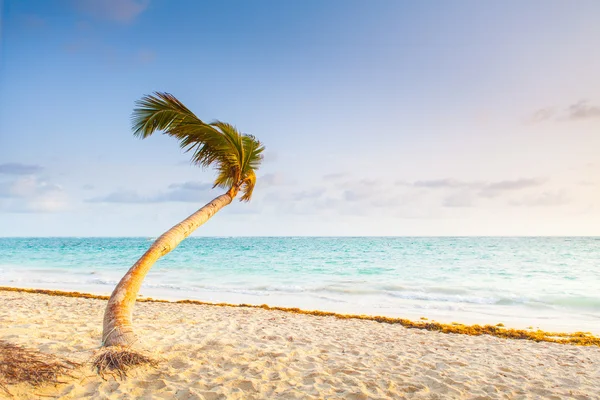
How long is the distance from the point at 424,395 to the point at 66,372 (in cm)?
378

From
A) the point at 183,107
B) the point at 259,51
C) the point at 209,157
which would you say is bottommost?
the point at 209,157

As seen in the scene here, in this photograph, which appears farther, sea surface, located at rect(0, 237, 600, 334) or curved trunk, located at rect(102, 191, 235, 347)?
sea surface, located at rect(0, 237, 600, 334)

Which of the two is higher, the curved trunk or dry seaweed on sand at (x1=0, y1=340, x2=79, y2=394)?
the curved trunk

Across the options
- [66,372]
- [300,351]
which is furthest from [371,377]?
[66,372]

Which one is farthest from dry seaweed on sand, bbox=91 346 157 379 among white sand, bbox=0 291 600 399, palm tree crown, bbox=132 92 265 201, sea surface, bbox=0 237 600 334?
sea surface, bbox=0 237 600 334

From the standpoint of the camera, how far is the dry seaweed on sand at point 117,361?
13.8 ft

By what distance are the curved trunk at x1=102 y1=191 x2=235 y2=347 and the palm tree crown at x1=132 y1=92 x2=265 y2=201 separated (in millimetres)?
847

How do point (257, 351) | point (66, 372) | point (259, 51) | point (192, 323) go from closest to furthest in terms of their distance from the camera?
point (66, 372) < point (257, 351) < point (192, 323) < point (259, 51)

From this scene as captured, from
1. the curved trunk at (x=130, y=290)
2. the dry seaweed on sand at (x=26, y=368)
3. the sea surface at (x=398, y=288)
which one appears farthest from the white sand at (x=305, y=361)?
the sea surface at (x=398, y=288)

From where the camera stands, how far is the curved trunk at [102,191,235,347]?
15.8ft

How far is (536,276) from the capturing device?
2023 cm

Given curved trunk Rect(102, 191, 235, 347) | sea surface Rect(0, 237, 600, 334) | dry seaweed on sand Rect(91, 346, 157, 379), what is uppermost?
curved trunk Rect(102, 191, 235, 347)

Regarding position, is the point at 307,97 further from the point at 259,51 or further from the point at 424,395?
the point at 424,395

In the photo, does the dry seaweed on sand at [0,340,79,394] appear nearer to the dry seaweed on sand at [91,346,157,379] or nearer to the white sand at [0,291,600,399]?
the white sand at [0,291,600,399]
